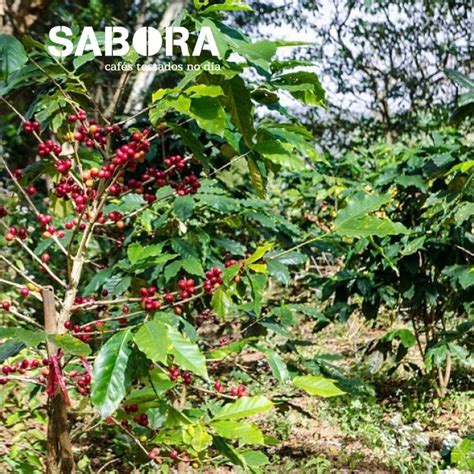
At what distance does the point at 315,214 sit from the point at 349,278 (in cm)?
197

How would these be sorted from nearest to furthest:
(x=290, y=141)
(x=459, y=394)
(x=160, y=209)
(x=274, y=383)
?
(x=290, y=141)
(x=160, y=209)
(x=459, y=394)
(x=274, y=383)

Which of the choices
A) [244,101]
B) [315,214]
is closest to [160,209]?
[244,101]

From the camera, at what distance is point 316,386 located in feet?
4.17

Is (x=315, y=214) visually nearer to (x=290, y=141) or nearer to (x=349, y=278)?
(x=349, y=278)

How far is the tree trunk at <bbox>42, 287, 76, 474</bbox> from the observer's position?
1217mm

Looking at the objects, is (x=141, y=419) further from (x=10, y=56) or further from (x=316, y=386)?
(x=10, y=56)

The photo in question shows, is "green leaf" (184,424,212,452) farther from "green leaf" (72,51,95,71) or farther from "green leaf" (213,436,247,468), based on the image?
"green leaf" (72,51,95,71)

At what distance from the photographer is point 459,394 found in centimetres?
373

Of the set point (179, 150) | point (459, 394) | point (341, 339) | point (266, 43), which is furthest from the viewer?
point (341, 339)

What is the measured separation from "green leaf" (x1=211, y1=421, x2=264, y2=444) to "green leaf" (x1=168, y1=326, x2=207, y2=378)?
0.17 meters

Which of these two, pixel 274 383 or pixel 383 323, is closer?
pixel 274 383

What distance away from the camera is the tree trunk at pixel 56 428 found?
122 centimetres

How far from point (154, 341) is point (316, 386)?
1.32 feet

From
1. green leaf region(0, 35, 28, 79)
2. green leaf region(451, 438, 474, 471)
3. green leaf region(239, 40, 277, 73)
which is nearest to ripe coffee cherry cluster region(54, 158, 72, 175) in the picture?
green leaf region(0, 35, 28, 79)
